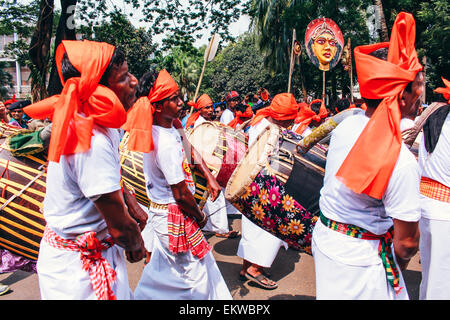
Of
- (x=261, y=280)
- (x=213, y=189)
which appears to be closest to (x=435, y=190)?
(x=213, y=189)

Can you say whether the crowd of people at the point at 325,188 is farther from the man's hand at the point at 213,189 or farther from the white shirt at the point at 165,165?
the man's hand at the point at 213,189

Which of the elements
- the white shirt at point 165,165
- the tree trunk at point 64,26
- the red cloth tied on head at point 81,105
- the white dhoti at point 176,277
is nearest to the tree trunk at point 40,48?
the tree trunk at point 64,26

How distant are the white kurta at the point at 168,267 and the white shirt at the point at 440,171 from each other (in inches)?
63.5

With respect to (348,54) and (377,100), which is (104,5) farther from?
(377,100)

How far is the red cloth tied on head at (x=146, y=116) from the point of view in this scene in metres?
2.49

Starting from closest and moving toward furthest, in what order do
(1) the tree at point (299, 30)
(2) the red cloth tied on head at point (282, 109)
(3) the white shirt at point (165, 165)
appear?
(3) the white shirt at point (165, 165), (2) the red cloth tied on head at point (282, 109), (1) the tree at point (299, 30)

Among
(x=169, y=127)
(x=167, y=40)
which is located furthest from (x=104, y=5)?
(x=169, y=127)

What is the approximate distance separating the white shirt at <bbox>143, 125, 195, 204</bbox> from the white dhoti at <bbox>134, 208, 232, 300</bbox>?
0.15 metres

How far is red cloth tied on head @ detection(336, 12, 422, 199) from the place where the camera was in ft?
5.04

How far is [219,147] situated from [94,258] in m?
2.05

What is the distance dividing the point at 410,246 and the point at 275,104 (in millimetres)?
2890

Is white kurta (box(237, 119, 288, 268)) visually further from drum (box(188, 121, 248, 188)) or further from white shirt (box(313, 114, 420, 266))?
white shirt (box(313, 114, 420, 266))

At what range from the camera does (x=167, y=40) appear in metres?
12.8

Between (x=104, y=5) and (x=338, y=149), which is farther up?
(x=104, y=5)
